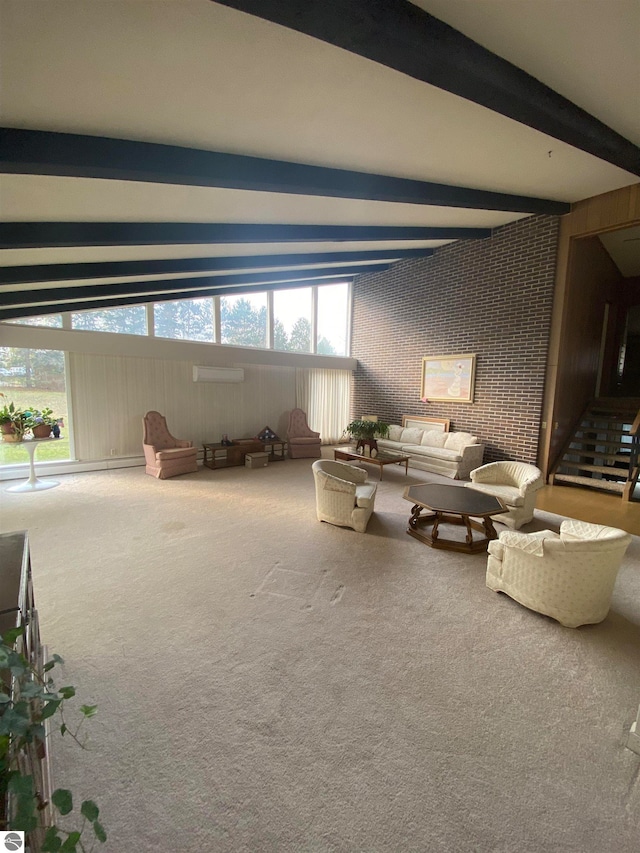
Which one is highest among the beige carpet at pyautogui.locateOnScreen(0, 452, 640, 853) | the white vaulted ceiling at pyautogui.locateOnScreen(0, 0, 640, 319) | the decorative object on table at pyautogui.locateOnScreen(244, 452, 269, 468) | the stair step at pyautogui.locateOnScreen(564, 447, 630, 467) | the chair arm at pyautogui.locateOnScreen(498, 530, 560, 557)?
the white vaulted ceiling at pyautogui.locateOnScreen(0, 0, 640, 319)

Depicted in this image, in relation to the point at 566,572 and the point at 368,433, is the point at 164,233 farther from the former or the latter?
the point at 368,433

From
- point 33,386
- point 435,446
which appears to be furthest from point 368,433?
point 33,386

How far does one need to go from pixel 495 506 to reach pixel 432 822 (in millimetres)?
2503

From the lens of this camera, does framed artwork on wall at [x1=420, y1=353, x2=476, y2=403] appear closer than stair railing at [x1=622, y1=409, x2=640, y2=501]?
No

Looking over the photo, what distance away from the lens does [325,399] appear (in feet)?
28.8

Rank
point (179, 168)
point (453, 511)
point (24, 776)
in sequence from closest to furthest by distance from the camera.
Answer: point (24, 776), point (179, 168), point (453, 511)

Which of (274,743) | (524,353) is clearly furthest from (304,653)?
(524,353)

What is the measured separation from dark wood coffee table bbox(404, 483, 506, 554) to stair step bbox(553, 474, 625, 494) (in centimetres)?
231

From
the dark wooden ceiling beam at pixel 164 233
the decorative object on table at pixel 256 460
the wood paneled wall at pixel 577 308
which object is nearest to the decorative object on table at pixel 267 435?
the decorative object on table at pixel 256 460

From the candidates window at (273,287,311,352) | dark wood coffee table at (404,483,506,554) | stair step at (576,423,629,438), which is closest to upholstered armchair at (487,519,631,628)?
dark wood coffee table at (404,483,506,554)

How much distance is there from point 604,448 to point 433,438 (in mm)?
2743

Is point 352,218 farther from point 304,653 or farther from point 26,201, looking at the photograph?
point 304,653

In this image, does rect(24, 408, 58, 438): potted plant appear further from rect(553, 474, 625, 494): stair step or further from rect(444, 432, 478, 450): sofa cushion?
rect(553, 474, 625, 494): stair step

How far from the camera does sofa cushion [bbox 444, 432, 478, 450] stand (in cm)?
612
